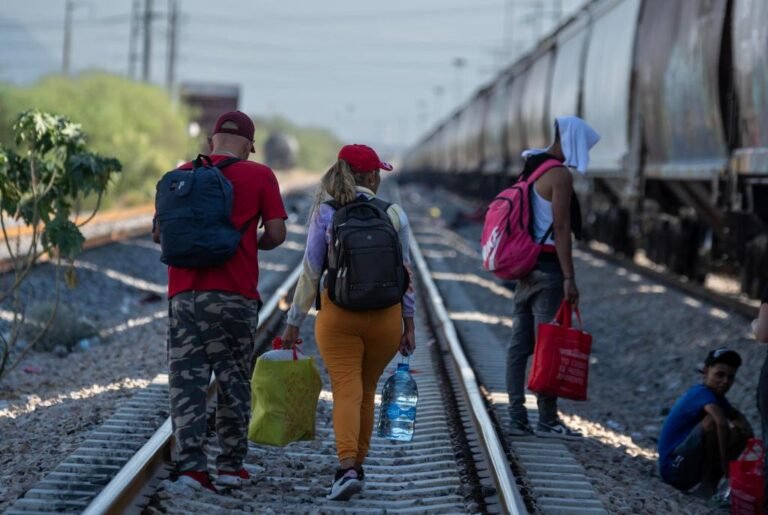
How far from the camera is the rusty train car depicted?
37.3 feet

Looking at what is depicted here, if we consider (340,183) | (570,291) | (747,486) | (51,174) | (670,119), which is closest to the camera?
(340,183)

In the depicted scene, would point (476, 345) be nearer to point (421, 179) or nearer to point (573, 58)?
point (573, 58)

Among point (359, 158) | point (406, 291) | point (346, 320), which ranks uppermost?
point (359, 158)

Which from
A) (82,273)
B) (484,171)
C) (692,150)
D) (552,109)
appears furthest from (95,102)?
(692,150)

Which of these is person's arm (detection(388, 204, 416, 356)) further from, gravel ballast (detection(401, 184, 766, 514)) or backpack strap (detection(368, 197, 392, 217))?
gravel ballast (detection(401, 184, 766, 514))

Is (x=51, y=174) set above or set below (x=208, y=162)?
below

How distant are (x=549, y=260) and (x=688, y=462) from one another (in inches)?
54.0

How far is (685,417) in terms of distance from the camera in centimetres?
732

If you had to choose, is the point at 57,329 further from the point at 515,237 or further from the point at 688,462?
the point at 688,462

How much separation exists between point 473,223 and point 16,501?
2979cm

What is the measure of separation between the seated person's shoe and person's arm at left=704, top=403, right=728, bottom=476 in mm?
2375

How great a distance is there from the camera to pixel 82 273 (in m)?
15.3

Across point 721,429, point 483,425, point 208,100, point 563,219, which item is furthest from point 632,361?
point 208,100

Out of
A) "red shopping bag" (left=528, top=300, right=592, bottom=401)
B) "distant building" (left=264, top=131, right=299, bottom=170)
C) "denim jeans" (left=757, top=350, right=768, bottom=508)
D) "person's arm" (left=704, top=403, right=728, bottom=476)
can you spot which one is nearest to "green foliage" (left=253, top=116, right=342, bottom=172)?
"distant building" (left=264, top=131, right=299, bottom=170)
